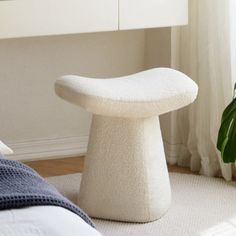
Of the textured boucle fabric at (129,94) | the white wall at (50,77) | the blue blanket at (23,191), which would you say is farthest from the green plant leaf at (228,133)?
the blue blanket at (23,191)

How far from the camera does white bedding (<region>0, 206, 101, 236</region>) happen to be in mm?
1197

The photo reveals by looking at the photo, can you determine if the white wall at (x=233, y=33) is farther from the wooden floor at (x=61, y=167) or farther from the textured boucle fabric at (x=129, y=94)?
the wooden floor at (x=61, y=167)

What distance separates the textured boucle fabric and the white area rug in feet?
1.43

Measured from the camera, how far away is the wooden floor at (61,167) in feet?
10.5

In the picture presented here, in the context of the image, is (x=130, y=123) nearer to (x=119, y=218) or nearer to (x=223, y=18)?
(x=119, y=218)

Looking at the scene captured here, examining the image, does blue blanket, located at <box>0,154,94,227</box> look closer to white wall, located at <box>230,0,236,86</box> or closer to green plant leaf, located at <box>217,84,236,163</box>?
green plant leaf, located at <box>217,84,236,163</box>

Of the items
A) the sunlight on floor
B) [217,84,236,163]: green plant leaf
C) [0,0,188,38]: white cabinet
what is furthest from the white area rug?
[0,0,188,38]: white cabinet

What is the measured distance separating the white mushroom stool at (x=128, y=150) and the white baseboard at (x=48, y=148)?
77 cm

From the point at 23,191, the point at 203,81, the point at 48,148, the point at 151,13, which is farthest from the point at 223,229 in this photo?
the point at 23,191

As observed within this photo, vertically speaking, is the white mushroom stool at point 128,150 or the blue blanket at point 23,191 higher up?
the blue blanket at point 23,191

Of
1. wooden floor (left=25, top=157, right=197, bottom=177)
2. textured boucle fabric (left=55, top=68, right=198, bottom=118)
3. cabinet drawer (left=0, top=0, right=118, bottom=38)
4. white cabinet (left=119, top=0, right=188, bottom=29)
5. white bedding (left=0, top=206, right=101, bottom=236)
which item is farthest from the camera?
wooden floor (left=25, top=157, right=197, bottom=177)

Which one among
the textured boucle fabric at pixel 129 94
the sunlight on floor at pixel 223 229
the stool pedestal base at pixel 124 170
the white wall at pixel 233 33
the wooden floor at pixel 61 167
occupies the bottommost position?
the sunlight on floor at pixel 223 229

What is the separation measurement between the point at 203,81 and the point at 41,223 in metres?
1.98

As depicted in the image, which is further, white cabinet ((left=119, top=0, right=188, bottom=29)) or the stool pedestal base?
white cabinet ((left=119, top=0, right=188, bottom=29))
